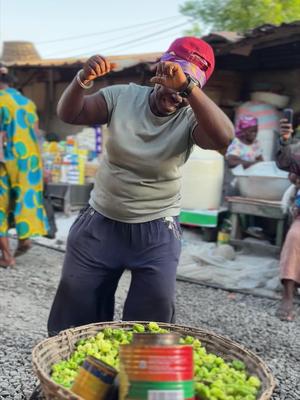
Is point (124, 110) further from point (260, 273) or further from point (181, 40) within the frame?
point (260, 273)

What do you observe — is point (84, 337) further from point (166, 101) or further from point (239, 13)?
point (239, 13)

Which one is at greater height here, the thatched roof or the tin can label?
the thatched roof

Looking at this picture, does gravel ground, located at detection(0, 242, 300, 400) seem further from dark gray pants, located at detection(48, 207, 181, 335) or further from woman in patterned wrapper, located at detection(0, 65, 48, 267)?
dark gray pants, located at detection(48, 207, 181, 335)

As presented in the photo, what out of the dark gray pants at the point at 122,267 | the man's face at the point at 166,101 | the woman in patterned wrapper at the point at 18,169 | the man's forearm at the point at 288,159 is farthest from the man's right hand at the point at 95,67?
the woman in patterned wrapper at the point at 18,169

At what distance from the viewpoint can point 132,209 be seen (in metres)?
2.71

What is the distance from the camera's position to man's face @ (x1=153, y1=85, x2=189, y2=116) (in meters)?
2.54

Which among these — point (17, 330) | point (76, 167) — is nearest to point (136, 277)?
point (17, 330)

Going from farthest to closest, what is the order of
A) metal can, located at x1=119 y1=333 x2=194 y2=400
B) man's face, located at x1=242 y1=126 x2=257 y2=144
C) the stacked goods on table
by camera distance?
1. the stacked goods on table
2. man's face, located at x1=242 y1=126 x2=257 y2=144
3. metal can, located at x1=119 y1=333 x2=194 y2=400

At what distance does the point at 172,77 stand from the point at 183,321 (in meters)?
2.81

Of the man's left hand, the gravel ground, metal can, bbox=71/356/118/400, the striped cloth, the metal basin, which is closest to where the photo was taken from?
metal can, bbox=71/356/118/400

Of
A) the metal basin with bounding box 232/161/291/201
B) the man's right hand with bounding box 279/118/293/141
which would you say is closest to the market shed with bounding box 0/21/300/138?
the metal basin with bounding box 232/161/291/201

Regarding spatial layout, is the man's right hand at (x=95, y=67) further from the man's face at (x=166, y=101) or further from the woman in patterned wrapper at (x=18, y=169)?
the woman in patterned wrapper at (x=18, y=169)

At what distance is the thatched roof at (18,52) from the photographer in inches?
694

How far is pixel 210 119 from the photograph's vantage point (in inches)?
92.1
